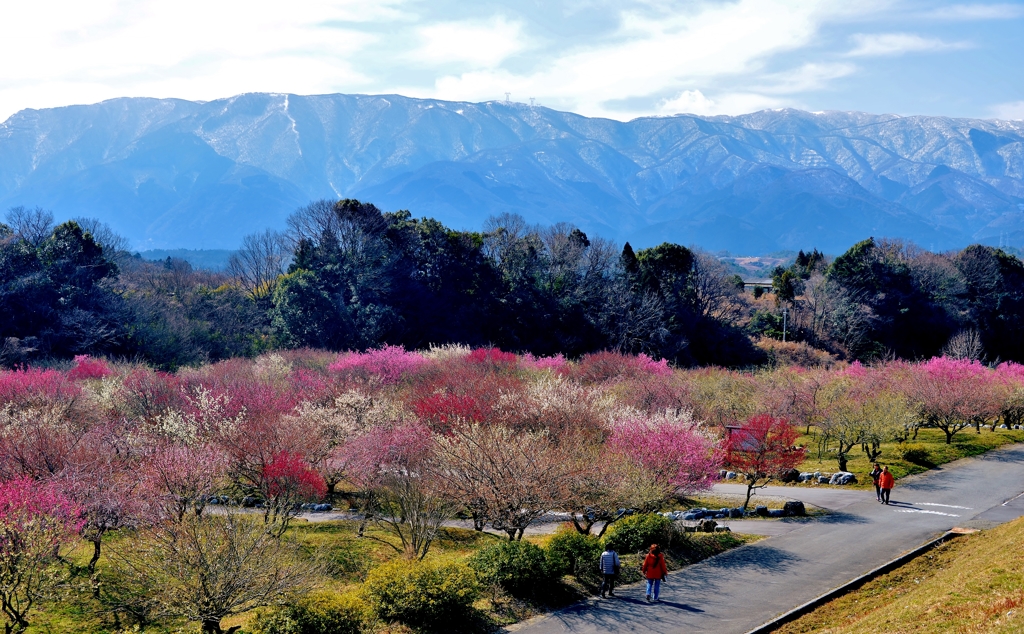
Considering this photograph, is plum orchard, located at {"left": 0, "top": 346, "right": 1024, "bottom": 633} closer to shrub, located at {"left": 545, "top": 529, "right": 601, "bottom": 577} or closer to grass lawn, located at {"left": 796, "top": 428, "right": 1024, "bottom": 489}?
grass lawn, located at {"left": 796, "top": 428, "right": 1024, "bottom": 489}

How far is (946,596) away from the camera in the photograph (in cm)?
1523

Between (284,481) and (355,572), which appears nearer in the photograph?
(355,572)

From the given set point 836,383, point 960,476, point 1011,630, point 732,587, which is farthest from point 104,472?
point 836,383

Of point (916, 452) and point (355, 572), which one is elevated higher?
point (916, 452)

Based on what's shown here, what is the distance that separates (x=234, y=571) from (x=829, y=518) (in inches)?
825

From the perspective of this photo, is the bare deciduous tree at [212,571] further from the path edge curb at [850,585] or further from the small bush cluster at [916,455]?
the small bush cluster at [916,455]

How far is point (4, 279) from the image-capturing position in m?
52.7

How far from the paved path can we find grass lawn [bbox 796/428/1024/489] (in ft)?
6.06

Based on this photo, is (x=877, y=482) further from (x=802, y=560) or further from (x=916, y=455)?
(x=802, y=560)

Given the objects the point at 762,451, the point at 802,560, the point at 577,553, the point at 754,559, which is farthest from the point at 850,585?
the point at 762,451

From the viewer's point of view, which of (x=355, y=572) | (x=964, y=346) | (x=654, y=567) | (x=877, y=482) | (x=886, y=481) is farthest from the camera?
(x=964, y=346)

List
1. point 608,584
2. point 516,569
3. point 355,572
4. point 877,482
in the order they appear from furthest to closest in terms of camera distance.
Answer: point 877,482
point 355,572
point 608,584
point 516,569

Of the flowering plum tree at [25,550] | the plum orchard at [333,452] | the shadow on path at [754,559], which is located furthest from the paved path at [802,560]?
the flowering plum tree at [25,550]

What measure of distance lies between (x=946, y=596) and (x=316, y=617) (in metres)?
12.9
